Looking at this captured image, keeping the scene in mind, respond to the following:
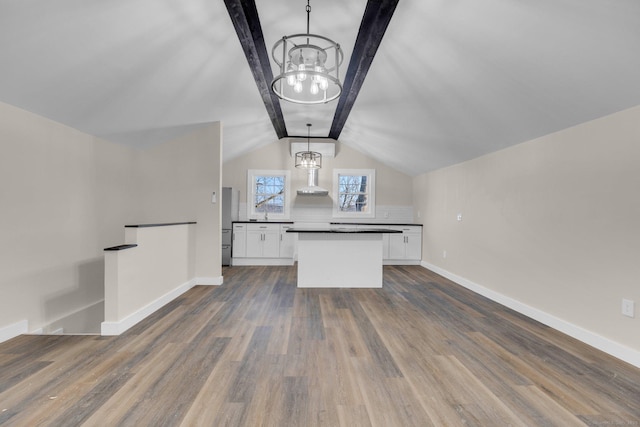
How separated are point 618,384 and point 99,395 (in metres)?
3.22

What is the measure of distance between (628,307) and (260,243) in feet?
16.8

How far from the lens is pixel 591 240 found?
2.45 metres

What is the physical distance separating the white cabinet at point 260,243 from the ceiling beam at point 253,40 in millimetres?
2613

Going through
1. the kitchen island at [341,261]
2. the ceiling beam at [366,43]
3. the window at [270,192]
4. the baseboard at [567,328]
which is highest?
the ceiling beam at [366,43]

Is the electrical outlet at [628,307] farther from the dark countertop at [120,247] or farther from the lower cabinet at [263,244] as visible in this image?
the dark countertop at [120,247]

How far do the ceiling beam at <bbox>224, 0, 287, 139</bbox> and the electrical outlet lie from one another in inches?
146

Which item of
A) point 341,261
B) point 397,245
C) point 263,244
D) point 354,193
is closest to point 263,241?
point 263,244

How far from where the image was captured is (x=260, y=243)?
585 cm

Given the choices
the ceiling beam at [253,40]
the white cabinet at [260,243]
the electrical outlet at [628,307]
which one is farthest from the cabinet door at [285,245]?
the electrical outlet at [628,307]

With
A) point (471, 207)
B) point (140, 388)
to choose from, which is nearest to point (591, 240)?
point (471, 207)

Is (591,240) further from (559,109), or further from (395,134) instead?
(395,134)

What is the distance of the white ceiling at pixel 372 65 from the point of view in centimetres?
181

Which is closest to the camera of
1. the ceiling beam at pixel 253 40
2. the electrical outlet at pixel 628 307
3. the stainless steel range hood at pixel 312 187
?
the electrical outlet at pixel 628 307

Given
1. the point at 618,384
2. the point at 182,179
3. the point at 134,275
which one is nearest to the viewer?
the point at 618,384
